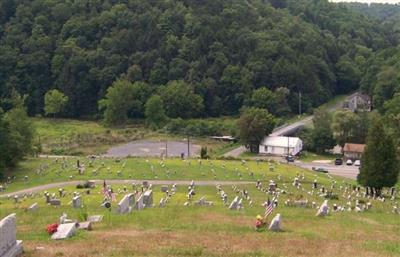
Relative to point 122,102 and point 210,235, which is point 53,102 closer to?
point 122,102

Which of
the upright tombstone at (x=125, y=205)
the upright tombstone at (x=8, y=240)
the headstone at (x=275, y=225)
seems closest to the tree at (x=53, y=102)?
the upright tombstone at (x=125, y=205)

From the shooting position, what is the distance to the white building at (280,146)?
245 feet

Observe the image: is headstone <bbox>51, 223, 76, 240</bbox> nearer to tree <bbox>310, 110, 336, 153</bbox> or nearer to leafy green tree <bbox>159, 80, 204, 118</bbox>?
tree <bbox>310, 110, 336, 153</bbox>

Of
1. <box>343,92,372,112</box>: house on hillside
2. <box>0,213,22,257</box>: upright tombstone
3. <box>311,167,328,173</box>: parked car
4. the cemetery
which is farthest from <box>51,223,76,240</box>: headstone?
<box>343,92,372,112</box>: house on hillside

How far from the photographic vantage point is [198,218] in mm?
23359

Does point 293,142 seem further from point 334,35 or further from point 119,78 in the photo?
point 334,35

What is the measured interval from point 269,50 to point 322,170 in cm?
5120

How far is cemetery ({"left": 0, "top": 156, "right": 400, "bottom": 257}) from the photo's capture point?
54.4ft

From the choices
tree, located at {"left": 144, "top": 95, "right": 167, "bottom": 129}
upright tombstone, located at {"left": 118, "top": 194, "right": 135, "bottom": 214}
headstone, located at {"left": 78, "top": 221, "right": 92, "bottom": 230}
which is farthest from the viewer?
tree, located at {"left": 144, "top": 95, "right": 167, "bottom": 129}

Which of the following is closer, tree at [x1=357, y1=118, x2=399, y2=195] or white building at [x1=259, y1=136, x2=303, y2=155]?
tree at [x1=357, y1=118, x2=399, y2=195]

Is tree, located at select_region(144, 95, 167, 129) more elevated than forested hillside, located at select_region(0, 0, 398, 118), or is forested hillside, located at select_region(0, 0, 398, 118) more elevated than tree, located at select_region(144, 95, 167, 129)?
forested hillside, located at select_region(0, 0, 398, 118)

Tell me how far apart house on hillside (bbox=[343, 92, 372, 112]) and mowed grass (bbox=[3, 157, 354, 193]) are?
50989 millimetres

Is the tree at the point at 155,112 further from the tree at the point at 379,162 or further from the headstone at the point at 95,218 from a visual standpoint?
the headstone at the point at 95,218

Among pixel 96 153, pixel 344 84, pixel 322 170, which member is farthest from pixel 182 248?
pixel 344 84
